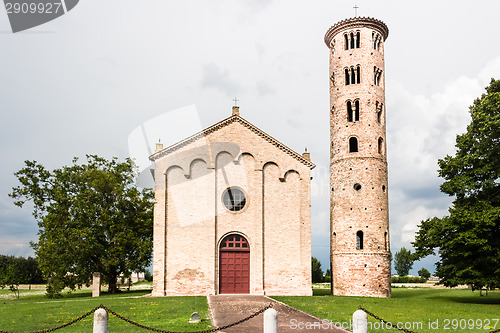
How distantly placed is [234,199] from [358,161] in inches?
368

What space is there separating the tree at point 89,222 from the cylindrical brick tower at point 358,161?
51.4ft

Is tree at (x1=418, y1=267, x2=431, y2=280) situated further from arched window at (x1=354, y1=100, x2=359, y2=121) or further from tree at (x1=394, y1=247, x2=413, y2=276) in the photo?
arched window at (x1=354, y1=100, x2=359, y2=121)

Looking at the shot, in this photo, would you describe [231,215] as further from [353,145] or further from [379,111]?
[379,111]

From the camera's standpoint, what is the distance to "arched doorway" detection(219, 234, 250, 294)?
93.5ft

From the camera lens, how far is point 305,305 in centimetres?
2153

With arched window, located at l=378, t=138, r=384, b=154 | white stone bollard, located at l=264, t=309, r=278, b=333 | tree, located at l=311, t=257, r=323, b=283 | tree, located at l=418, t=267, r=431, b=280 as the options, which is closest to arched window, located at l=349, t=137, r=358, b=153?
arched window, located at l=378, t=138, r=384, b=154

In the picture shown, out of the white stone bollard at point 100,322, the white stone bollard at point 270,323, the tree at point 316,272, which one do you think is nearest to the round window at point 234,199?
the white stone bollard at point 100,322

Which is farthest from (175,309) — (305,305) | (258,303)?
(305,305)

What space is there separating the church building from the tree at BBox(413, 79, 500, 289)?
27.1 ft

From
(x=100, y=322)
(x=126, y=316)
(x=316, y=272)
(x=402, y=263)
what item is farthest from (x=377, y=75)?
(x=402, y=263)

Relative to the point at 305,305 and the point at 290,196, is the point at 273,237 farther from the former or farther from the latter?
the point at 305,305

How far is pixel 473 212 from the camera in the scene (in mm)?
24375

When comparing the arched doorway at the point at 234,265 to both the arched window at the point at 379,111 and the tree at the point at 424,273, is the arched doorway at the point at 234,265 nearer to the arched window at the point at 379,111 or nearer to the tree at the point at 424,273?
the arched window at the point at 379,111

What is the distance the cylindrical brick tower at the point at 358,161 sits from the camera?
97.1 ft
